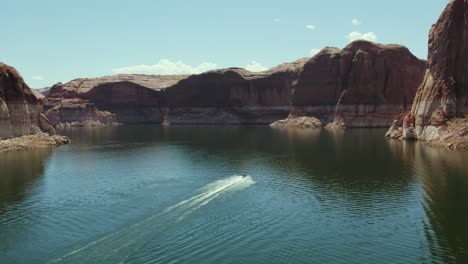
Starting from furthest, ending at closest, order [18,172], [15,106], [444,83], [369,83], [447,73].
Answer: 1. [369,83]
2. [15,106]
3. [447,73]
4. [444,83]
5. [18,172]

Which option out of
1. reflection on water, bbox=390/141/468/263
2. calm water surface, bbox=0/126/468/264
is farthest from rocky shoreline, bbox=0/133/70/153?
reflection on water, bbox=390/141/468/263

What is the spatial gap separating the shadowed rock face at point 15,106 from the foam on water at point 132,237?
58332mm

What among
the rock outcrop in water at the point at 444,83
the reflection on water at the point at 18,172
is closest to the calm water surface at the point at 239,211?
the reflection on water at the point at 18,172

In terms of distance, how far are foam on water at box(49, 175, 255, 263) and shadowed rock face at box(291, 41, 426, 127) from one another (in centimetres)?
11498

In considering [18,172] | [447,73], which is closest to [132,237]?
[18,172]

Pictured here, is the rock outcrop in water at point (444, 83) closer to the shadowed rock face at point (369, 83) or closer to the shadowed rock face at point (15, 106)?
the shadowed rock face at point (369, 83)

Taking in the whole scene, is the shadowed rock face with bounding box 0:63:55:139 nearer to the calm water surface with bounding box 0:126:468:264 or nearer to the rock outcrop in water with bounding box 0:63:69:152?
the rock outcrop in water with bounding box 0:63:69:152

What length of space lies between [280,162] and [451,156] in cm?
2627

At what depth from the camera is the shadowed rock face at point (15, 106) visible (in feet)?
289

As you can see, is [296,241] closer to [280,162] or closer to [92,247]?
[92,247]

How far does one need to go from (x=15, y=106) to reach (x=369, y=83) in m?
110

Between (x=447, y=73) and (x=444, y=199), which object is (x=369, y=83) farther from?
(x=444, y=199)

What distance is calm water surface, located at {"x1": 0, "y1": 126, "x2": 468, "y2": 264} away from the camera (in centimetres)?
2895

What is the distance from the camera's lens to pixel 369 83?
153 meters
